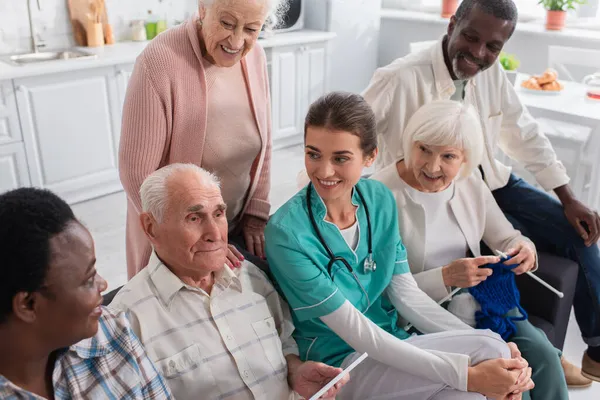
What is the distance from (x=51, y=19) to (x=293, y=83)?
1.79m

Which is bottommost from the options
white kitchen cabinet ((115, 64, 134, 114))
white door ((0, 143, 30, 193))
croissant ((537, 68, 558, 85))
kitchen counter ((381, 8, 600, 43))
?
white door ((0, 143, 30, 193))

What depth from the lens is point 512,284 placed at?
1.79 meters

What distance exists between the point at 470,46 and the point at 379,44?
3.71 meters

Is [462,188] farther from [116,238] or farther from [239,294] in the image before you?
[116,238]

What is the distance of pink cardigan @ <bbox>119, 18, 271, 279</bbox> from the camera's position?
62.1 inches

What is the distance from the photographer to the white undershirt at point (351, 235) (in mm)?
1618

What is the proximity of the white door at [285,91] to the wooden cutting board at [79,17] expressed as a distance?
131 centimetres

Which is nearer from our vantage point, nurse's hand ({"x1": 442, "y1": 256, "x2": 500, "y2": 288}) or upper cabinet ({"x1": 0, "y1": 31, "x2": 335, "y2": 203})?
nurse's hand ({"x1": 442, "y1": 256, "x2": 500, "y2": 288})

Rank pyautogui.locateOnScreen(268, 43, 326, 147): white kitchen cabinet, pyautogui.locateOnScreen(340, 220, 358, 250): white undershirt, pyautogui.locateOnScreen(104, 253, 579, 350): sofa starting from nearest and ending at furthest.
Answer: pyautogui.locateOnScreen(340, 220, 358, 250): white undershirt, pyautogui.locateOnScreen(104, 253, 579, 350): sofa, pyautogui.locateOnScreen(268, 43, 326, 147): white kitchen cabinet

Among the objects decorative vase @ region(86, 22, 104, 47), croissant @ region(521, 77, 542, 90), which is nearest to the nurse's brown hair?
croissant @ region(521, 77, 542, 90)

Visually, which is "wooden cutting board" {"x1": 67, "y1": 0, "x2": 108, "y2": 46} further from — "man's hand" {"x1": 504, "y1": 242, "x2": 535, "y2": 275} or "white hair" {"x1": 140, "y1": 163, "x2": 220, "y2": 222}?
"man's hand" {"x1": 504, "y1": 242, "x2": 535, "y2": 275}

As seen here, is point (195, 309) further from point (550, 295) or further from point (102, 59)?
point (102, 59)

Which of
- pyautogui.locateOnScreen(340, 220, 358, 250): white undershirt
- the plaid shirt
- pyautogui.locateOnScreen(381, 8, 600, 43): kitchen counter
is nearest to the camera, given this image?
the plaid shirt

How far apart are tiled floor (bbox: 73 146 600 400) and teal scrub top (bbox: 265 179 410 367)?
3.40 feet
